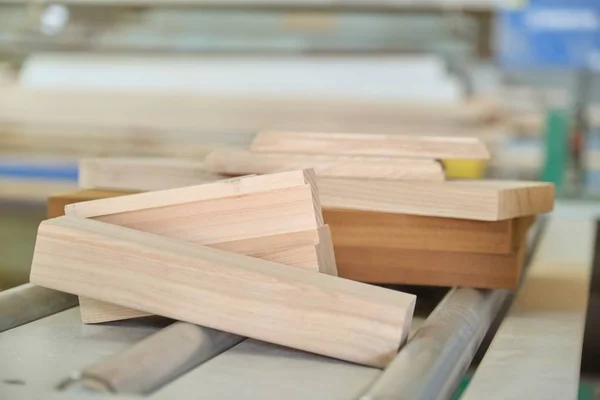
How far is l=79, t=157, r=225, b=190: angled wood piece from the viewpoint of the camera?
96 cm

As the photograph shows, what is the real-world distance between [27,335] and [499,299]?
0.46m

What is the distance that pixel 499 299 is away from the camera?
0.92m

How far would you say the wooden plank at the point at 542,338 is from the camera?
2.08 feet

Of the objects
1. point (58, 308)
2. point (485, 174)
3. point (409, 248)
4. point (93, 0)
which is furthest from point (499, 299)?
point (93, 0)

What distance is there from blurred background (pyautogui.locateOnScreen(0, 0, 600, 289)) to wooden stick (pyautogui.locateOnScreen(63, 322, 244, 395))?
70.3 inches

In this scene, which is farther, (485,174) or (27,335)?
(485,174)

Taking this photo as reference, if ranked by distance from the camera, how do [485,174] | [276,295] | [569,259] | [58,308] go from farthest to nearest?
[485,174], [569,259], [58,308], [276,295]

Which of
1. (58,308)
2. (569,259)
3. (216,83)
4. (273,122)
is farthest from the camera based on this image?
(216,83)

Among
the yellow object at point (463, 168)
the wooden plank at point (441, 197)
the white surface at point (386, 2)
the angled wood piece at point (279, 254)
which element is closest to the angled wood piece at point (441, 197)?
the wooden plank at point (441, 197)

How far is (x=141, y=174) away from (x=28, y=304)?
21 centimetres

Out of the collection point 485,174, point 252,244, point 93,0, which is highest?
A: point 93,0

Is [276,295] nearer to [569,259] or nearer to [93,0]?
[569,259]

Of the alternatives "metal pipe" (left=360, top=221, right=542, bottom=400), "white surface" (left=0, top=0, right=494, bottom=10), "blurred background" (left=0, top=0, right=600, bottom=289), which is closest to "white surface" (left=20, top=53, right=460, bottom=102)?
"blurred background" (left=0, top=0, right=600, bottom=289)

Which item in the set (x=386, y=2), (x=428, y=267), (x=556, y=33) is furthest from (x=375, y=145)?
(x=386, y=2)
